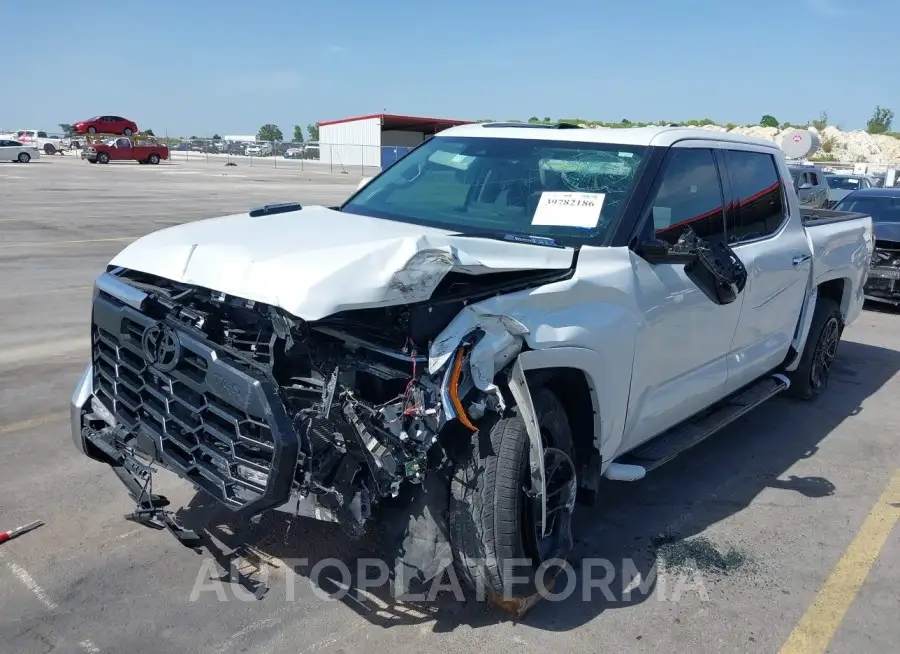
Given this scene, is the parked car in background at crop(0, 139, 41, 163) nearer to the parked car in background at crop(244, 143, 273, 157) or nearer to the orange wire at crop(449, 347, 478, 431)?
the parked car in background at crop(244, 143, 273, 157)

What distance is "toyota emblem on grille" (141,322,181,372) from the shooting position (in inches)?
120

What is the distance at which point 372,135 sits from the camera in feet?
195

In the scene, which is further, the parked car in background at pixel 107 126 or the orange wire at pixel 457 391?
the parked car in background at pixel 107 126

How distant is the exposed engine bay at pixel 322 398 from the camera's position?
2.84m

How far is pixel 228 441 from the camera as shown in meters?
2.91

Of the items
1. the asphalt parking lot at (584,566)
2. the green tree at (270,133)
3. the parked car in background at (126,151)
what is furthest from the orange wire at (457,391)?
the green tree at (270,133)

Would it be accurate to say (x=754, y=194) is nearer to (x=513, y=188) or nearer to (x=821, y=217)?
(x=513, y=188)

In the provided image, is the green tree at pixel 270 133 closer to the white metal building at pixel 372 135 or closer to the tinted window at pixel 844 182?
the white metal building at pixel 372 135

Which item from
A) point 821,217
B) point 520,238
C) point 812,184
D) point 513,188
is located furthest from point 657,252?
point 812,184

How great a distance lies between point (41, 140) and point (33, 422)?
216ft

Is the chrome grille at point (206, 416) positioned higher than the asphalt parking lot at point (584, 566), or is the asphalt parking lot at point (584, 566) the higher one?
the chrome grille at point (206, 416)

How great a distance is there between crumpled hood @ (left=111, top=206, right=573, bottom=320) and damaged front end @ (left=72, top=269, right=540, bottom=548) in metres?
0.11

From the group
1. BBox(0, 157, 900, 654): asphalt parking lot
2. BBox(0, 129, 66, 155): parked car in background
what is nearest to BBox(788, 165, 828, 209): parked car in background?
BBox(0, 157, 900, 654): asphalt parking lot

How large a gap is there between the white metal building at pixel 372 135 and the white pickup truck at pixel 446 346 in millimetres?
48341
